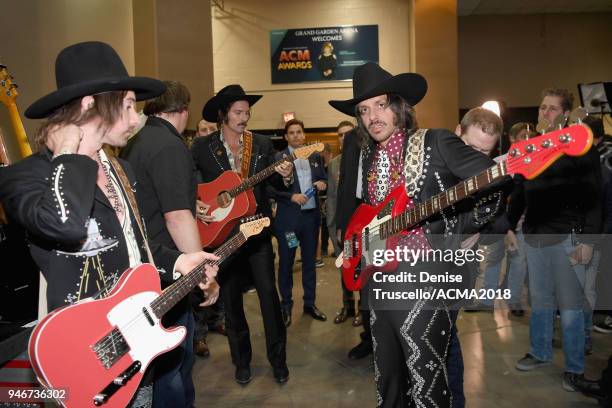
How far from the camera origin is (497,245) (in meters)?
5.16

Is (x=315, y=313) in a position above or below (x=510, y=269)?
below

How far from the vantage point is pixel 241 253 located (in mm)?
3639

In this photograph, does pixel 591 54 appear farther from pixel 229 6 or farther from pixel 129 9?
pixel 129 9

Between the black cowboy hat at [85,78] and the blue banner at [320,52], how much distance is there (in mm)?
10074

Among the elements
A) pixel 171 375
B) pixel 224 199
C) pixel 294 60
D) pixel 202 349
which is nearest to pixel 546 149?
pixel 171 375

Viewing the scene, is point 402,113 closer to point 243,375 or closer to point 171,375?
point 171,375

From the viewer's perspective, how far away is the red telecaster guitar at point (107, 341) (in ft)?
4.68

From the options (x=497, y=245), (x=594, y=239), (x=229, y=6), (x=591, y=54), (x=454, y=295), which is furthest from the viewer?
(x=591, y=54)

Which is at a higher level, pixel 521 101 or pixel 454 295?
pixel 521 101

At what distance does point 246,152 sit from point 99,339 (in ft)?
7.88

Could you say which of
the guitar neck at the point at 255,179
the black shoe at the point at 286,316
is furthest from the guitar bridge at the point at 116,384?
the black shoe at the point at 286,316

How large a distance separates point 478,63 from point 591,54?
9.41ft

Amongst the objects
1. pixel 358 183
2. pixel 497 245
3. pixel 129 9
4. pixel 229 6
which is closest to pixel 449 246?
pixel 358 183

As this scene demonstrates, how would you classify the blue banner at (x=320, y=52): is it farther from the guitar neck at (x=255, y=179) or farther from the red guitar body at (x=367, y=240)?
the red guitar body at (x=367, y=240)
